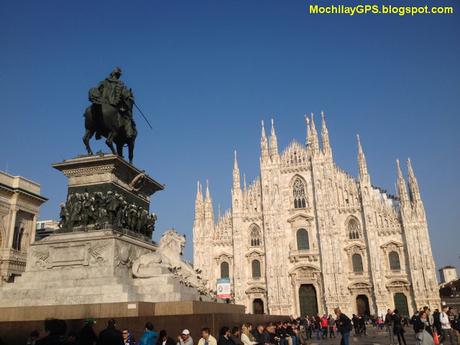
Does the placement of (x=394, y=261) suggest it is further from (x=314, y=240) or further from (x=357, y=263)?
(x=314, y=240)

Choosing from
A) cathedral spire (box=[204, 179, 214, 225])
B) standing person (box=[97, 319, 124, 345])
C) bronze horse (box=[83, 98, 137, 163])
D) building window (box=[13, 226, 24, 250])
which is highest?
cathedral spire (box=[204, 179, 214, 225])

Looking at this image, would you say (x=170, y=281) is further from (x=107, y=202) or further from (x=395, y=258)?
(x=395, y=258)

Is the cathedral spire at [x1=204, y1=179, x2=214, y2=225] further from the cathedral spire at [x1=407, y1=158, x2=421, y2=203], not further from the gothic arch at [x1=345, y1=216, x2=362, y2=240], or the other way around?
the cathedral spire at [x1=407, y1=158, x2=421, y2=203]

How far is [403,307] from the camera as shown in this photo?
38.2 m

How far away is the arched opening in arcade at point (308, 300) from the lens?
1609 inches

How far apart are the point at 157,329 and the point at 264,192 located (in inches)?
1441

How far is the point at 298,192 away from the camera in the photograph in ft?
145

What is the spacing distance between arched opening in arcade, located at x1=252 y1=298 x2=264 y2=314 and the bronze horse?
1352 inches

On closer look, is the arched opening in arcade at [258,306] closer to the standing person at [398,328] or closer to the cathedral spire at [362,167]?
the cathedral spire at [362,167]

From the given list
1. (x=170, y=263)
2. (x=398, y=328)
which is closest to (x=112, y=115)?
(x=170, y=263)

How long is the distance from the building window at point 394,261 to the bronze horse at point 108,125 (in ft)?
114

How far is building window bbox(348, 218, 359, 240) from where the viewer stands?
4109 cm

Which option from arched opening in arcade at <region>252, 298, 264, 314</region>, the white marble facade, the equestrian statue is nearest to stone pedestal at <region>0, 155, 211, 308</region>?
the equestrian statue

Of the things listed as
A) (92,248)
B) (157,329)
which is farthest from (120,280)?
(157,329)
